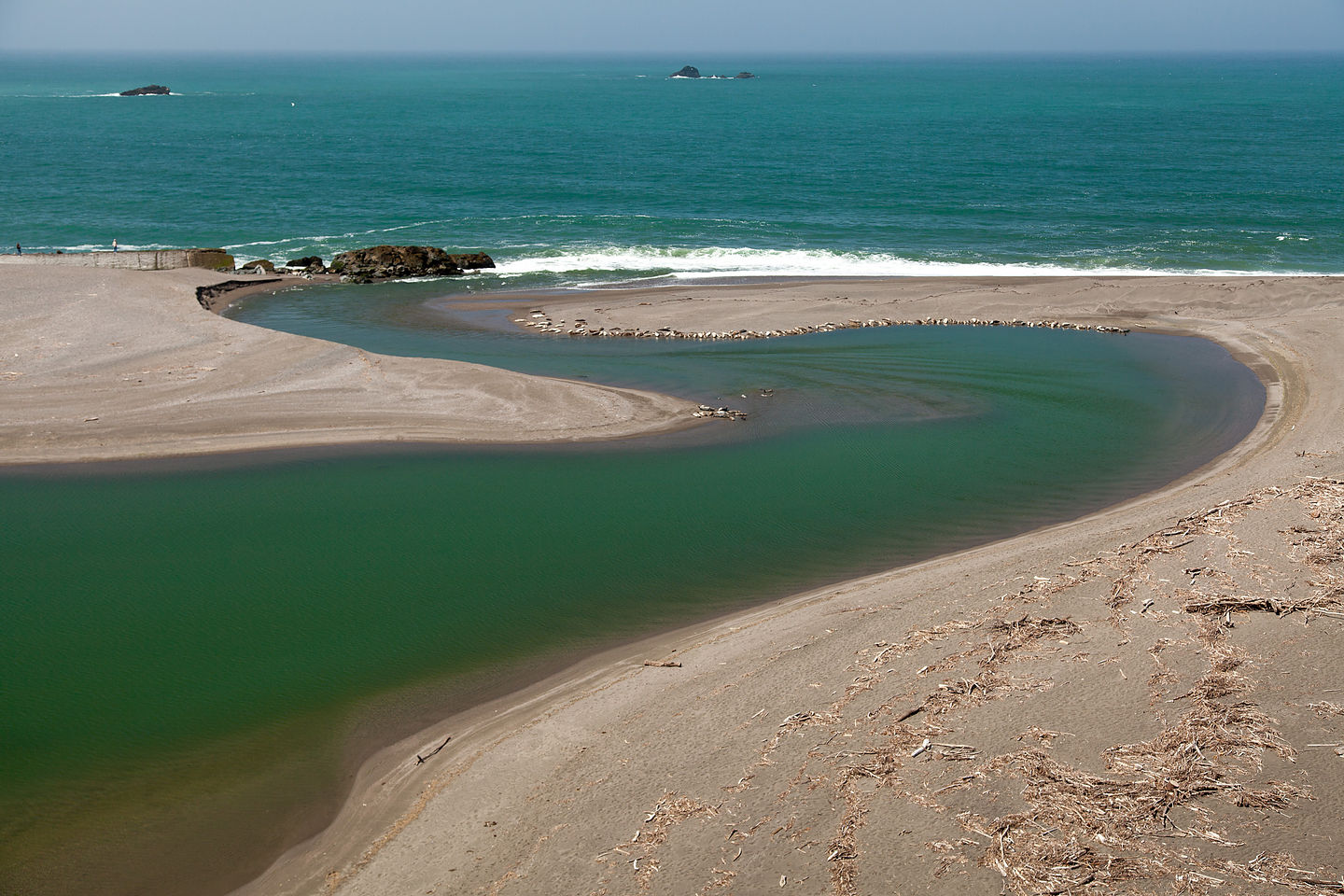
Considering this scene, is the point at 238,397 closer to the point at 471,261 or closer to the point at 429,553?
the point at 429,553

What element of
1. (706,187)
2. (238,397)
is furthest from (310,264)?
(706,187)

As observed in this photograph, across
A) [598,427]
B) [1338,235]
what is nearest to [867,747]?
[598,427]

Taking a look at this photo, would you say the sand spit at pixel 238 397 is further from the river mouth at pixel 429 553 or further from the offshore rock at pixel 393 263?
the offshore rock at pixel 393 263

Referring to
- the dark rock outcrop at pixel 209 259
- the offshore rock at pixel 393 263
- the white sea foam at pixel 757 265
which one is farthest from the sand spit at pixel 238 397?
the white sea foam at pixel 757 265

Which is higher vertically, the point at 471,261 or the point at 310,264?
the point at 471,261

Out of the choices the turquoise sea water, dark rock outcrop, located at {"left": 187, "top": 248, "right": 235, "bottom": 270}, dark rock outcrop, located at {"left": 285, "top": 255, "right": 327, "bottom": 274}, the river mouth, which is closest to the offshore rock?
dark rock outcrop, located at {"left": 285, "top": 255, "right": 327, "bottom": 274}

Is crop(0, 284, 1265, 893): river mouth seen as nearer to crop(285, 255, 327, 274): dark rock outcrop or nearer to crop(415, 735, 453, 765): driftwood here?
crop(415, 735, 453, 765): driftwood

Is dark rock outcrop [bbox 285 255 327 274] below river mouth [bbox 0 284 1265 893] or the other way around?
the other way around
